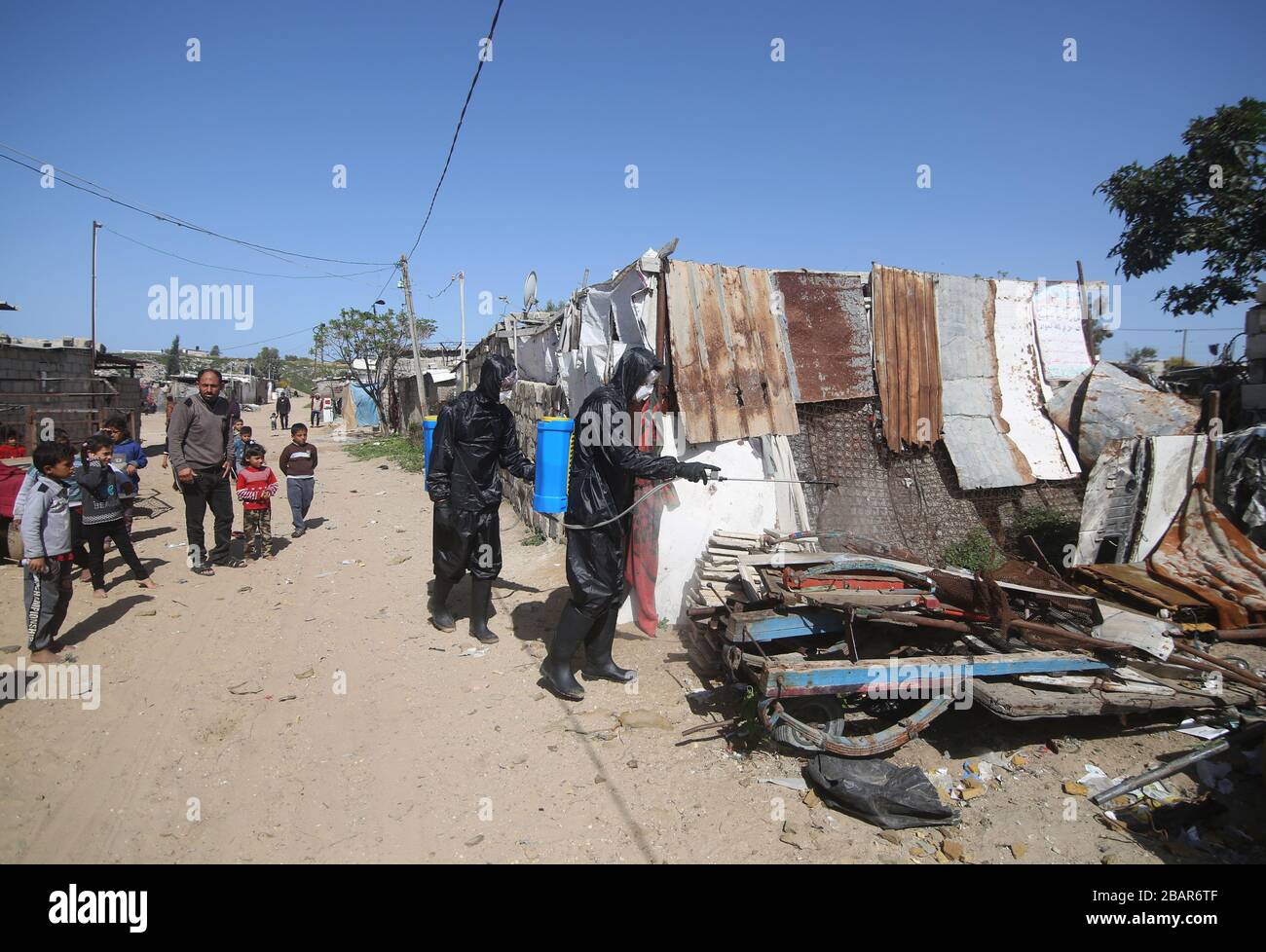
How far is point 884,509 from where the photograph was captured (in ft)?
22.2

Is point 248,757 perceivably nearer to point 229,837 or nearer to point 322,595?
point 229,837

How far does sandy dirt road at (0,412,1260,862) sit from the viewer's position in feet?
9.49

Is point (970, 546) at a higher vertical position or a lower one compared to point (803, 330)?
lower

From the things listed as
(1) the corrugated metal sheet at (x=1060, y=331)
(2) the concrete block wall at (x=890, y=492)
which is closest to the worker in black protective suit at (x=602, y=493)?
(2) the concrete block wall at (x=890, y=492)

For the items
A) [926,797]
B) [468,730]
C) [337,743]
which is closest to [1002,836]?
[926,797]

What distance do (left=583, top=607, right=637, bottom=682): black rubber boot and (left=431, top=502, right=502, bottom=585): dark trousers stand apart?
3.64 feet

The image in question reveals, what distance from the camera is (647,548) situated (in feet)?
17.4

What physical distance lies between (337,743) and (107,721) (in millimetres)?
1426

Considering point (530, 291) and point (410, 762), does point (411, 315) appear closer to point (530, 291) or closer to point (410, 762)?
point (530, 291)

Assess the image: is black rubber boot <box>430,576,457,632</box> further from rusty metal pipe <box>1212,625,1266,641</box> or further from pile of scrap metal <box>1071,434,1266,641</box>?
rusty metal pipe <box>1212,625,1266,641</box>

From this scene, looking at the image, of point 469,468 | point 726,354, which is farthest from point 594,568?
point 726,354

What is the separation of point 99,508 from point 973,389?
8.73m

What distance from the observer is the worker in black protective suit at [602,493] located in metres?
4.06
